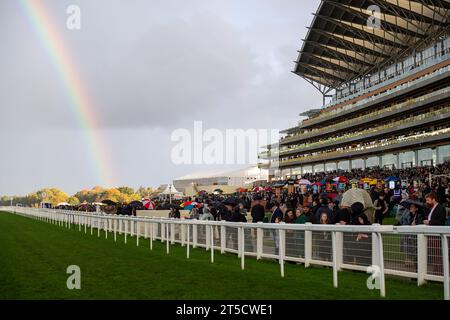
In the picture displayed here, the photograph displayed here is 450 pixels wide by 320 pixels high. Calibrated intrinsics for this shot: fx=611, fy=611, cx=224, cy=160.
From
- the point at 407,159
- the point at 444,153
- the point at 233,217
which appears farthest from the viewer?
the point at 407,159

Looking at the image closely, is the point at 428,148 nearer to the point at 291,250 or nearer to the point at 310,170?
the point at 310,170

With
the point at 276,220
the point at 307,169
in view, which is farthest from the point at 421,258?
the point at 307,169

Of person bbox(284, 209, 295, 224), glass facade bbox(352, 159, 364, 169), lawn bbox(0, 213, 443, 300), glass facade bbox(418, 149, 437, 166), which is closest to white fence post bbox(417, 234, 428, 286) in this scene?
lawn bbox(0, 213, 443, 300)

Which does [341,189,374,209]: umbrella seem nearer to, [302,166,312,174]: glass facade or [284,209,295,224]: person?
[284,209,295,224]: person

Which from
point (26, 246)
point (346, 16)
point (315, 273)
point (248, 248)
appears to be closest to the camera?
point (315, 273)

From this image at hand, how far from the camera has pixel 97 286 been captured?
29.8ft

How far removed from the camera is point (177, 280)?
9.78 m

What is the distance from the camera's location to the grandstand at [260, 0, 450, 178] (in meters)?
56.5

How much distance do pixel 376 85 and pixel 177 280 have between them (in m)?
65.4

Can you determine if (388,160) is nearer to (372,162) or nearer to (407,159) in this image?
(372,162)

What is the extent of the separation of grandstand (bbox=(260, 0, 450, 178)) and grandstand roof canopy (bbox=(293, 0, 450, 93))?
0.11m

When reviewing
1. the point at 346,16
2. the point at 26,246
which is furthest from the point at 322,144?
the point at 26,246
